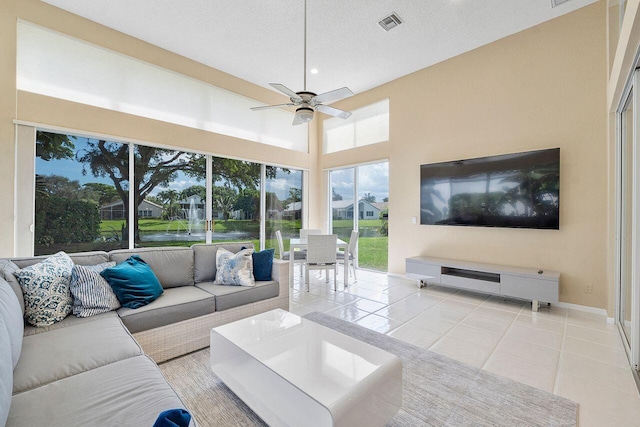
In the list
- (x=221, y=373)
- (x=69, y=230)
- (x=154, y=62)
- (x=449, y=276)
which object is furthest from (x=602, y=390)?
(x=154, y=62)

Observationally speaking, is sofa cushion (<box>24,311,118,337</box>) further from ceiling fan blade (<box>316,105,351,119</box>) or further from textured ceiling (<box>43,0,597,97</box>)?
textured ceiling (<box>43,0,597,97</box>)

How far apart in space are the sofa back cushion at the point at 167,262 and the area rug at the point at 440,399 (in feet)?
2.61

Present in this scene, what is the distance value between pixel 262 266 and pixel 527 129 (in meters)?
3.89

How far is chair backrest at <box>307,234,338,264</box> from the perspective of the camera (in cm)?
416

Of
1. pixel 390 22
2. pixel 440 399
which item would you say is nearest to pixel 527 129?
pixel 390 22

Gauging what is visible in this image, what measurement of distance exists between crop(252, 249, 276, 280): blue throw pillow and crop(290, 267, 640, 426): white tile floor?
674 millimetres

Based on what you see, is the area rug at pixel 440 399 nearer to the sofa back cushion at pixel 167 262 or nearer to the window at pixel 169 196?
the sofa back cushion at pixel 167 262

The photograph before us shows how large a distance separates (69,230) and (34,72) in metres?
1.88

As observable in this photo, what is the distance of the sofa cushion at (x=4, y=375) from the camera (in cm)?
87

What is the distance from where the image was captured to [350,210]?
586 cm

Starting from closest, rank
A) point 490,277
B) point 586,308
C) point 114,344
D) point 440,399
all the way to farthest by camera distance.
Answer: point 114,344 < point 440,399 < point 586,308 < point 490,277

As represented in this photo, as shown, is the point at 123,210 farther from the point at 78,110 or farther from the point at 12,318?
the point at 12,318

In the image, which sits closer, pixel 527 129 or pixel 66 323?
pixel 66 323

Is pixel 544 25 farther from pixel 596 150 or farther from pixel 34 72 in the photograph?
pixel 34 72
